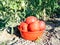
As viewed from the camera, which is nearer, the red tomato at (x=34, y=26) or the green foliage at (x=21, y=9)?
the red tomato at (x=34, y=26)

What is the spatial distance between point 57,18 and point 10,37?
1.37 meters

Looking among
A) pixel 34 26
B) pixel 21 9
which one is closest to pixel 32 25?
pixel 34 26

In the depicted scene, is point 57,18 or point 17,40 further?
point 57,18

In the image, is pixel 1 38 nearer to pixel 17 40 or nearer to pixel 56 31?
pixel 17 40

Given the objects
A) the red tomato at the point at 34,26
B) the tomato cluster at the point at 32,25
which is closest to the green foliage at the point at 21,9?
the tomato cluster at the point at 32,25

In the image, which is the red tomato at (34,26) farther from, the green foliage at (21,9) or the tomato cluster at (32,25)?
the green foliage at (21,9)

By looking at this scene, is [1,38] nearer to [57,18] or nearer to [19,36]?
[19,36]

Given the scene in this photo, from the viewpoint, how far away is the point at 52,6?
4.95 metres

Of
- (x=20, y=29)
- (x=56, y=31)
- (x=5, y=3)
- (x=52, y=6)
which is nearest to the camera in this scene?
(x=20, y=29)

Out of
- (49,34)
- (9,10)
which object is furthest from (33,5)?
(49,34)

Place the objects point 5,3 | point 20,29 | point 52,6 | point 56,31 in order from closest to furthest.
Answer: point 20,29 → point 56,31 → point 5,3 → point 52,6

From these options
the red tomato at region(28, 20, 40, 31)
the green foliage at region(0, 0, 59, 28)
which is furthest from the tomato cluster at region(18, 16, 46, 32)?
the green foliage at region(0, 0, 59, 28)

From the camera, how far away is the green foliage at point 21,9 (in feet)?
14.2

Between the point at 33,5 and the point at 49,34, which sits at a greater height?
the point at 33,5
